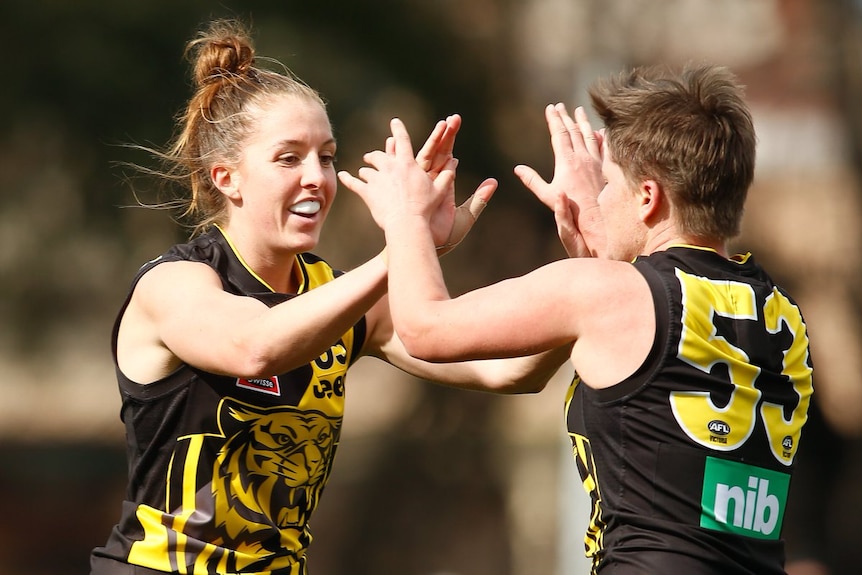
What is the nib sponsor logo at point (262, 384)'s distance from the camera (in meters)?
3.16

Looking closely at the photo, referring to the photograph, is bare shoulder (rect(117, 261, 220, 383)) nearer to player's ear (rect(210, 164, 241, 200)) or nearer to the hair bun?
player's ear (rect(210, 164, 241, 200))

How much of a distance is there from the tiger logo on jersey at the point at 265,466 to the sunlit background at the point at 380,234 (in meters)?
5.65

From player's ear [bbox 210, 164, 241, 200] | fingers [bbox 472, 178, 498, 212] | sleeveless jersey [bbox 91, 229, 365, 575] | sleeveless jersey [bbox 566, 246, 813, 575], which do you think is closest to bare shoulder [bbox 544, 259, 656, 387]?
sleeveless jersey [bbox 566, 246, 813, 575]

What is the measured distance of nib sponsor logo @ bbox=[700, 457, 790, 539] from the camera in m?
2.47

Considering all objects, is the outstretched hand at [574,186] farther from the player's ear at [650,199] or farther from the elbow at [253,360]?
the elbow at [253,360]

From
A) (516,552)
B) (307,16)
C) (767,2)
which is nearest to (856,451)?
(516,552)

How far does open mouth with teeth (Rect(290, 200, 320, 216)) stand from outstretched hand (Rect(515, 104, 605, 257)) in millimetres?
631

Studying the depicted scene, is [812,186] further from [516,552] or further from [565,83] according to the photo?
[516,552]

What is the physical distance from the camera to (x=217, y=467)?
314cm

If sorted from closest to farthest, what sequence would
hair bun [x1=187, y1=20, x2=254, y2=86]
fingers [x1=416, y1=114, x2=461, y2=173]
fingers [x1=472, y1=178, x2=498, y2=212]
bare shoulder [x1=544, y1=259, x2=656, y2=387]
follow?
bare shoulder [x1=544, y1=259, x2=656, y2=387] → fingers [x1=416, y1=114, x2=461, y2=173] → fingers [x1=472, y1=178, x2=498, y2=212] → hair bun [x1=187, y1=20, x2=254, y2=86]

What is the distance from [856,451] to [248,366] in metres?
6.93

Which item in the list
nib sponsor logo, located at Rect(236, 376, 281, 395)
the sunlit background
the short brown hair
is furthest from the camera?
the sunlit background

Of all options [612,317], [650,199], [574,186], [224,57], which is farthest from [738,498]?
[224,57]

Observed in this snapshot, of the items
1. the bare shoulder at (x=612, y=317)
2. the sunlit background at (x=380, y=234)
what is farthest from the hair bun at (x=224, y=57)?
the sunlit background at (x=380, y=234)
